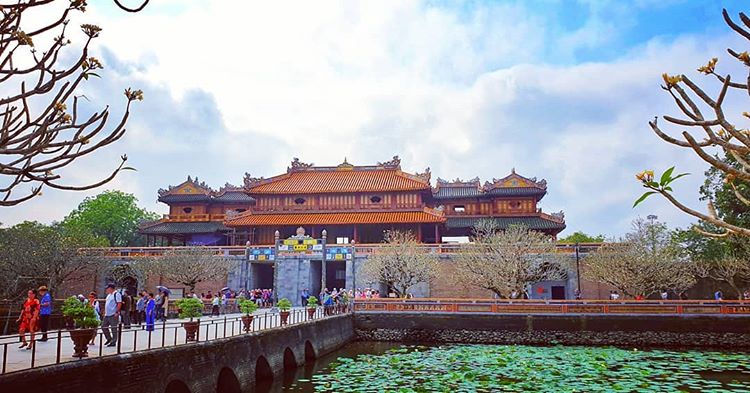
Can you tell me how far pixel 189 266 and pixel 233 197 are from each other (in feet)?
49.2

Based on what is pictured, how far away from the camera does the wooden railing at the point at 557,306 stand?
89.4ft

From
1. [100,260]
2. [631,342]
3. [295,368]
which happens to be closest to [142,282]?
[100,260]

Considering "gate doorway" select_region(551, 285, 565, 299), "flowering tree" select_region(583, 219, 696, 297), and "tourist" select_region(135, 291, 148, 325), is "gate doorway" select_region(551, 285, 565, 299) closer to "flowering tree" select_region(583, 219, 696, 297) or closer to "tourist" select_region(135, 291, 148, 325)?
"flowering tree" select_region(583, 219, 696, 297)

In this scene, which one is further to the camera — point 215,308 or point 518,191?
point 518,191

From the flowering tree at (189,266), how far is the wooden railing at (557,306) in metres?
12.3

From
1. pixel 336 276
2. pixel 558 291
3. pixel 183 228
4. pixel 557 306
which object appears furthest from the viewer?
pixel 183 228

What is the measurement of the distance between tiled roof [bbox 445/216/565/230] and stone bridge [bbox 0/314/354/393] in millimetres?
24887

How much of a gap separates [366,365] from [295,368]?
263cm

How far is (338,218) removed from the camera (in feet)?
141

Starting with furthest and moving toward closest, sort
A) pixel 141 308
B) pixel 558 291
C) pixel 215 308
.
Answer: pixel 558 291, pixel 215 308, pixel 141 308

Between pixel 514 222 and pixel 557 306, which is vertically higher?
pixel 514 222

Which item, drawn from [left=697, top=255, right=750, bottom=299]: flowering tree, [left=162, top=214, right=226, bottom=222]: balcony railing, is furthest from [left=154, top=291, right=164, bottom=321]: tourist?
[left=697, top=255, right=750, bottom=299]: flowering tree

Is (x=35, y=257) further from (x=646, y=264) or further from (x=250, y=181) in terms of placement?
(x=646, y=264)

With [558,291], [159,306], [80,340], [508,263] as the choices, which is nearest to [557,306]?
[508,263]
